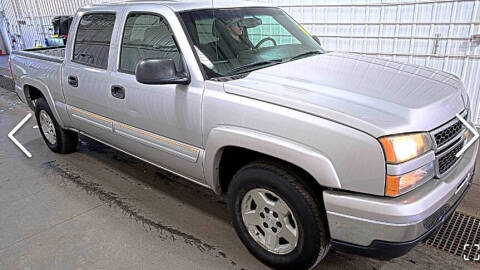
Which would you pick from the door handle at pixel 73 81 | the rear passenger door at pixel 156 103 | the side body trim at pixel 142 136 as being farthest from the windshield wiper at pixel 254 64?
the door handle at pixel 73 81

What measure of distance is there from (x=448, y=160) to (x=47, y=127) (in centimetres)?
438

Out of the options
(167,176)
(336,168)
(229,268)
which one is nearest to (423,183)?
(336,168)

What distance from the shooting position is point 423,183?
1766 millimetres

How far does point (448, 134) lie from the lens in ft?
6.22

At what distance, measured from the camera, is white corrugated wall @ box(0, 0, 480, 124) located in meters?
3.99

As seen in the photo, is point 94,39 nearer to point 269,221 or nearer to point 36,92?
point 36,92

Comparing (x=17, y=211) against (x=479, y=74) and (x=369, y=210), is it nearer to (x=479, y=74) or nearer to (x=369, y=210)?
(x=369, y=210)

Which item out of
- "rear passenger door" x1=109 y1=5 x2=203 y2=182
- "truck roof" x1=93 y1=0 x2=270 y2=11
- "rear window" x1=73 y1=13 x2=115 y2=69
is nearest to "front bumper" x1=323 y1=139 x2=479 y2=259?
"rear passenger door" x1=109 y1=5 x2=203 y2=182

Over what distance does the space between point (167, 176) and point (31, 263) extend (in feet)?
4.91

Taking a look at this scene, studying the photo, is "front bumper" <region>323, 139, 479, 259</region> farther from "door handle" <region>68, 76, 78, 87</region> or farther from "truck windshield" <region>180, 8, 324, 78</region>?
"door handle" <region>68, 76, 78, 87</region>

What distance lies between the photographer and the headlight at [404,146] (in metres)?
1.61

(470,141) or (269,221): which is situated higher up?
(470,141)

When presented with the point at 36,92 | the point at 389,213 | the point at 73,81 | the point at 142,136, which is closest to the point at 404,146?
the point at 389,213

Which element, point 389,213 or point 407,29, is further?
point 407,29
